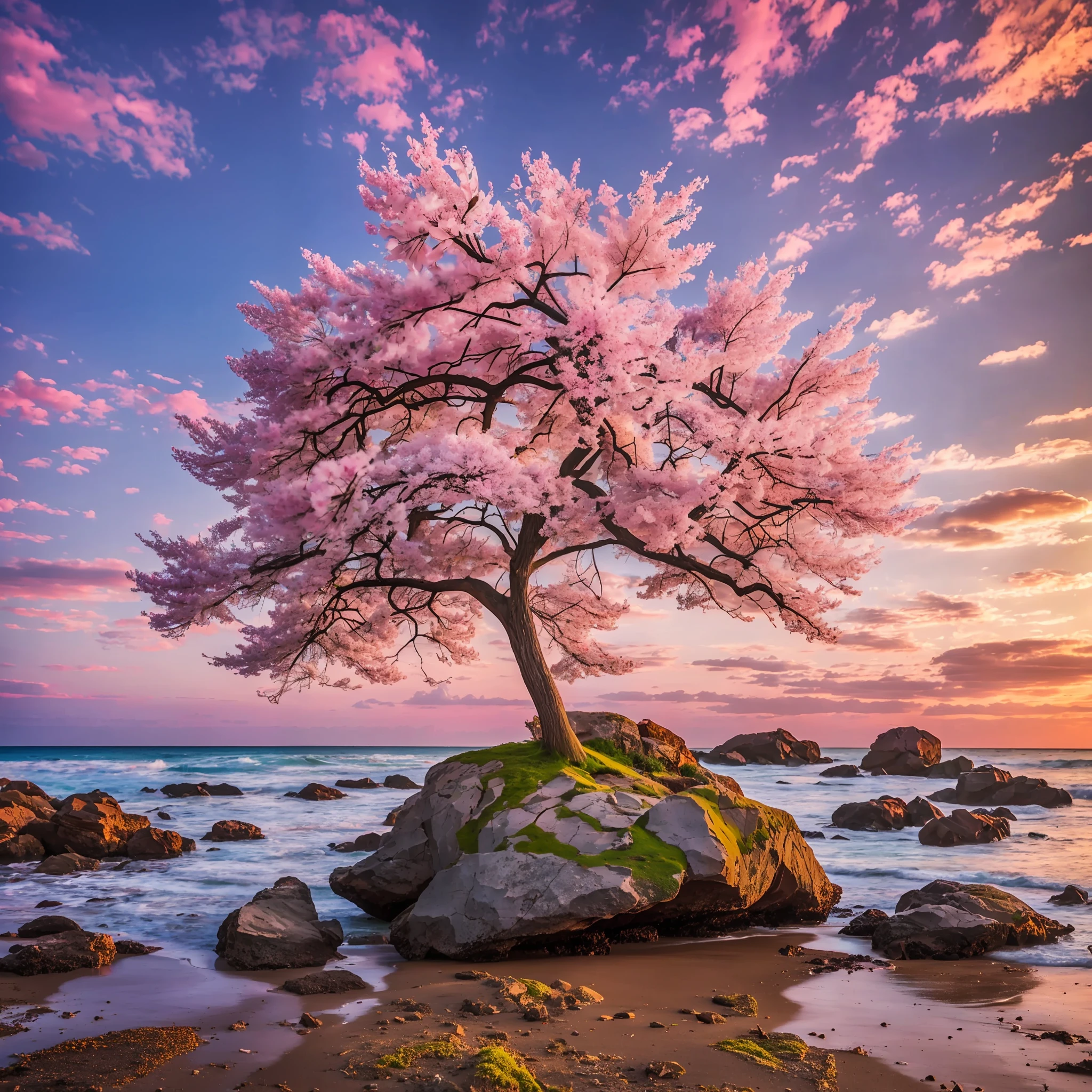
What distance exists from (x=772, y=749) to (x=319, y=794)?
3041 centimetres

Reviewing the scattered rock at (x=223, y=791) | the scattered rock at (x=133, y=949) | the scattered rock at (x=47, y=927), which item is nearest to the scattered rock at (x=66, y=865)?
the scattered rock at (x=47, y=927)

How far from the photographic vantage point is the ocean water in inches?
451

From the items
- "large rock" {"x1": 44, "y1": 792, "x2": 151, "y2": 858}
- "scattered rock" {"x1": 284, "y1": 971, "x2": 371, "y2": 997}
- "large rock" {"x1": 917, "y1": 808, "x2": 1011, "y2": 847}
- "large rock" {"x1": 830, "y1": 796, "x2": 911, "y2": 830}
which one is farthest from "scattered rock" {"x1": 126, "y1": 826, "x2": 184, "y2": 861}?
"large rock" {"x1": 917, "y1": 808, "x2": 1011, "y2": 847}

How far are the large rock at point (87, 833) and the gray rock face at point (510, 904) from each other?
1156cm

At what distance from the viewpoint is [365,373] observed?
1176cm

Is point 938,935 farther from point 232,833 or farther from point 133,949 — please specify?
point 232,833

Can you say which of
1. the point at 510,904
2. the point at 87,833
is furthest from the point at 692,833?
the point at 87,833

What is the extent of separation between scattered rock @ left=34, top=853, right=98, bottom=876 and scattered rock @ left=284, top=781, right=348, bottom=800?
54.1 ft

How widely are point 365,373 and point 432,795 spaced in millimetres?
6673

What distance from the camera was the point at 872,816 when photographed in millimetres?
22109

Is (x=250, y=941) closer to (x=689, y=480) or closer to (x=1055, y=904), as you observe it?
(x=689, y=480)

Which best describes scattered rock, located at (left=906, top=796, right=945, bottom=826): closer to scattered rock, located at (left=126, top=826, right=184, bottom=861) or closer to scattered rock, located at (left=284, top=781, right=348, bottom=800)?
scattered rock, located at (left=126, top=826, right=184, bottom=861)

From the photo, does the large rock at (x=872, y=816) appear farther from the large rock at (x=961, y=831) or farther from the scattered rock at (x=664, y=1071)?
the scattered rock at (x=664, y=1071)

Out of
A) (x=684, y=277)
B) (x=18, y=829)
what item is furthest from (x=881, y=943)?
(x=18, y=829)
